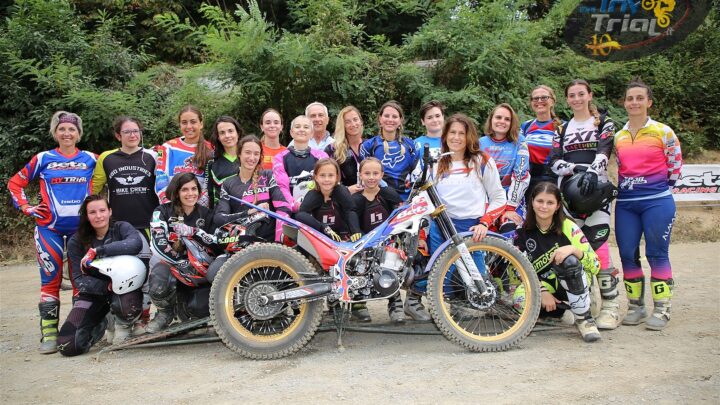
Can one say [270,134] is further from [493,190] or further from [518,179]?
[518,179]

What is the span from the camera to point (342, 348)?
4.16 m

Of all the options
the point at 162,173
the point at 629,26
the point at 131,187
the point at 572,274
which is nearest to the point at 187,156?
the point at 162,173

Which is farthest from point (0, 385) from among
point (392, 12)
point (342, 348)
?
point (392, 12)

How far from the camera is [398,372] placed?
3.59 meters

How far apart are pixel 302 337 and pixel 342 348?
1.23 ft

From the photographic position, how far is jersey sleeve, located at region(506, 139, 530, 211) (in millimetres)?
4691

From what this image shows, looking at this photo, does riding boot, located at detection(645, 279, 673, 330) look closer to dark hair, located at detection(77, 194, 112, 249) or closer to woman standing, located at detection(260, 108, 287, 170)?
woman standing, located at detection(260, 108, 287, 170)

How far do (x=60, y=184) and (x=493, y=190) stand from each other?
3.52 meters

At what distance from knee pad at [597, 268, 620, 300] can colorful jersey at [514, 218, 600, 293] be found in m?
0.32

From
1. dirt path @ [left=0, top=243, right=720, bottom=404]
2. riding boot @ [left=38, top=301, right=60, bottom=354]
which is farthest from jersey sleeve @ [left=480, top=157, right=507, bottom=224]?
riding boot @ [left=38, top=301, right=60, bottom=354]

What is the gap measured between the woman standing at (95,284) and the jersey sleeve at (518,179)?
9.71 ft

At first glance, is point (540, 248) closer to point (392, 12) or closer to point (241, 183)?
point (241, 183)

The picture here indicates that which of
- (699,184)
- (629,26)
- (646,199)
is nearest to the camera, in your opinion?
(646,199)

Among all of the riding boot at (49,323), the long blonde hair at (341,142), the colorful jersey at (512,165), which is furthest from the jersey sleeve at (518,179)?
the riding boot at (49,323)
